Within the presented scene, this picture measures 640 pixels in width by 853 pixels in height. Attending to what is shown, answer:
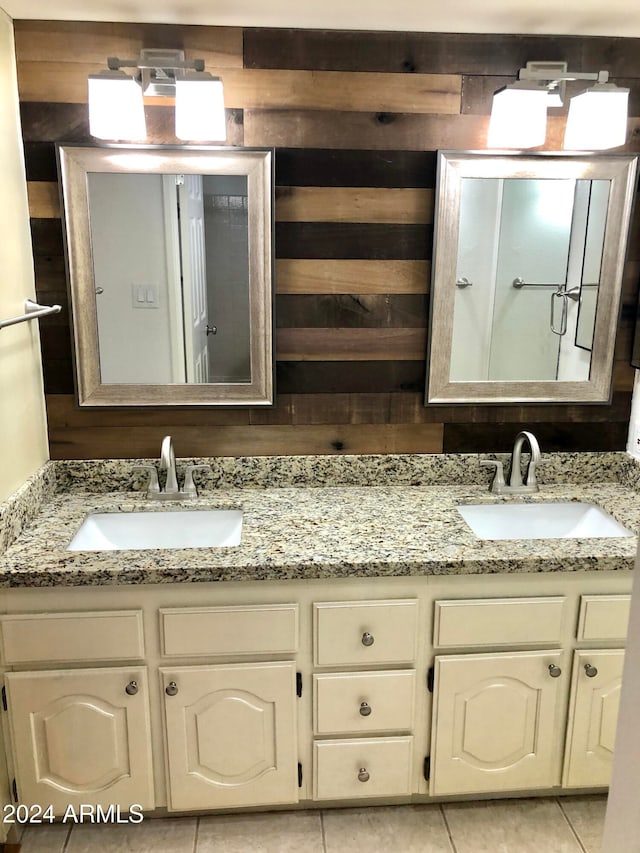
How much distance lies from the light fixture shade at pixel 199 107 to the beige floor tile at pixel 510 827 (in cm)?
199

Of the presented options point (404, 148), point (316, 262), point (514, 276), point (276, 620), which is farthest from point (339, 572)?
point (404, 148)

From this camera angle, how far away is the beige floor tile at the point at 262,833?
179cm

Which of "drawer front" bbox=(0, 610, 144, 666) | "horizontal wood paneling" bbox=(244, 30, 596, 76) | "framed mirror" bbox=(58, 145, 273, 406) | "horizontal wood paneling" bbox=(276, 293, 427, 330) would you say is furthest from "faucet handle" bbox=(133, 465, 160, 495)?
"horizontal wood paneling" bbox=(244, 30, 596, 76)

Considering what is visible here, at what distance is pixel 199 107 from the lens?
1788 millimetres

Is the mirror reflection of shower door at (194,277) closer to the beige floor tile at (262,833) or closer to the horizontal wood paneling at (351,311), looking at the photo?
the horizontal wood paneling at (351,311)

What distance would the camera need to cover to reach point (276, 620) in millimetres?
1702

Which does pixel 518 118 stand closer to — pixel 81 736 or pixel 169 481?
pixel 169 481

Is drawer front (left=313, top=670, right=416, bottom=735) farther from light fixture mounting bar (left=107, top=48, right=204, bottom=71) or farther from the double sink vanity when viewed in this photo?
light fixture mounting bar (left=107, top=48, right=204, bottom=71)

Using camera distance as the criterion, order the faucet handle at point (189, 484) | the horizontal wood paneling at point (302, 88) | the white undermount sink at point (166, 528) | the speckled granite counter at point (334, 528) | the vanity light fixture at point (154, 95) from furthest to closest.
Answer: the faucet handle at point (189, 484) < the white undermount sink at point (166, 528) < the horizontal wood paneling at point (302, 88) < the vanity light fixture at point (154, 95) < the speckled granite counter at point (334, 528)

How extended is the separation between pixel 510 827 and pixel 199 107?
2120 mm

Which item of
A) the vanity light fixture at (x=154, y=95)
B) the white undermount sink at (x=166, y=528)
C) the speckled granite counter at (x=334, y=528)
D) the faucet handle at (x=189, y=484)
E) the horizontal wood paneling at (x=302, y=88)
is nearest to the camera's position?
the speckled granite counter at (x=334, y=528)

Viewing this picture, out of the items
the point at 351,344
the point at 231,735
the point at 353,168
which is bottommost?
the point at 231,735

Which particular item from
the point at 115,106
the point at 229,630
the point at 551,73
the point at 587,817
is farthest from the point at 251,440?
the point at 587,817

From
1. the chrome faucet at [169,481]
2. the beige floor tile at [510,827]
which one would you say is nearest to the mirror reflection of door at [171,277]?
the chrome faucet at [169,481]
